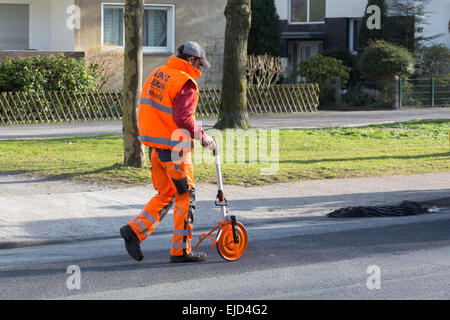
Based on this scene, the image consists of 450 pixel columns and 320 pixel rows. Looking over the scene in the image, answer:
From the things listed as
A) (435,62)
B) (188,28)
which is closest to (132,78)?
(188,28)

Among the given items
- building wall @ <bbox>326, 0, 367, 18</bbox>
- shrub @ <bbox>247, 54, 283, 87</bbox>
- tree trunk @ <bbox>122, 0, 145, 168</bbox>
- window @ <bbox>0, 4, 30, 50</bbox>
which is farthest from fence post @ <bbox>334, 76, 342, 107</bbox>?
tree trunk @ <bbox>122, 0, 145, 168</bbox>

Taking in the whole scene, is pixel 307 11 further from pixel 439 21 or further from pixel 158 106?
pixel 158 106

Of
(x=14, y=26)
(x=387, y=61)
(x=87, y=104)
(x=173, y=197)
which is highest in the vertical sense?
(x=14, y=26)

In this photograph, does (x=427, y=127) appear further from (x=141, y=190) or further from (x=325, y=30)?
(x=325, y=30)

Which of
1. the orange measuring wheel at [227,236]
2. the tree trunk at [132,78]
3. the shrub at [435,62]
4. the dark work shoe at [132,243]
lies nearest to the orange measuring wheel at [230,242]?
the orange measuring wheel at [227,236]

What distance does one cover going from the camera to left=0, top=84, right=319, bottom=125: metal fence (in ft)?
71.7

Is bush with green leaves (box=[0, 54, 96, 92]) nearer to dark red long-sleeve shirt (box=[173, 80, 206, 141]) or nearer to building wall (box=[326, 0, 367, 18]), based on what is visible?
dark red long-sleeve shirt (box=[173, 80, 206, 141])

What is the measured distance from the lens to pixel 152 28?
27562 mm

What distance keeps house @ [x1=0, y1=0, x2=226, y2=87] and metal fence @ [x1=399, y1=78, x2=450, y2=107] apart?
300 inches

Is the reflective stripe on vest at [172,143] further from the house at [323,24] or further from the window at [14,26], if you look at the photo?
the house at [323,24]

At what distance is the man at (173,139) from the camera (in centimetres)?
750

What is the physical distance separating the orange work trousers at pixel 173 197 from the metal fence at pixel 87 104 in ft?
48.6

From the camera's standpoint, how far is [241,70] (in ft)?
62.8

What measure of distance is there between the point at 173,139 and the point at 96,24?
64.6 ft
